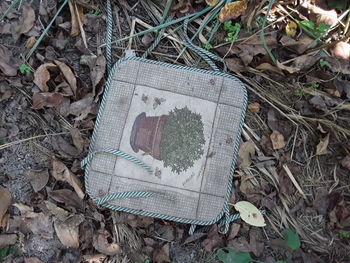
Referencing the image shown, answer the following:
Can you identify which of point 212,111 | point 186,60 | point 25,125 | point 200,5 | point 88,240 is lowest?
point 88,240

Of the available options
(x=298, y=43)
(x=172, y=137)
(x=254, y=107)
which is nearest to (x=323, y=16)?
(x=298, y=43)

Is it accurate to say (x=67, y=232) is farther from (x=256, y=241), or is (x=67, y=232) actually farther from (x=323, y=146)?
(x=323, y=146)

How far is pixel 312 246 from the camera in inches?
81.4

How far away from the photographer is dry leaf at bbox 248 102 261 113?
2.16 meters

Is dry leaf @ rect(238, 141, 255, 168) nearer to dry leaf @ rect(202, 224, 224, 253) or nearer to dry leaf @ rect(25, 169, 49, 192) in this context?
dry leaf @ rect(202, 224, 224, 253)

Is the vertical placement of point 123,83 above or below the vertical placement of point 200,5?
below

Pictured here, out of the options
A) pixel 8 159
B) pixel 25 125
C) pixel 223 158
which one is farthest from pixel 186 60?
pixel 8 159

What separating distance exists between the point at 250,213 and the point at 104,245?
0.69m

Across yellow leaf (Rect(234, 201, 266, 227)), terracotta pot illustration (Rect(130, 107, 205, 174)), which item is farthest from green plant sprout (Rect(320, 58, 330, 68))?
yellow leaf (Rect(234, 201, 266, 227))

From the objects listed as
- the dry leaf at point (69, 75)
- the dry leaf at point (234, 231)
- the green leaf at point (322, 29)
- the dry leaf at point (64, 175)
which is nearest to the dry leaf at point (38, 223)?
the dry leaf at point (64, 175)

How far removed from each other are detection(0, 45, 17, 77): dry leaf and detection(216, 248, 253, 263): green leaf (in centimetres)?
129

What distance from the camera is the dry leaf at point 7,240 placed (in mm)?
1991

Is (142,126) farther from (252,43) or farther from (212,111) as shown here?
(252,43)

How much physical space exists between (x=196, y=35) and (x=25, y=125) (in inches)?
37.2
